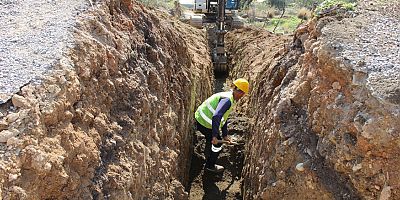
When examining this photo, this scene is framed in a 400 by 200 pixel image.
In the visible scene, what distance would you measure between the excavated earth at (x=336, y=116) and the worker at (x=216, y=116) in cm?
71

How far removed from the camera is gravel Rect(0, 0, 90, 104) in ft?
13.4

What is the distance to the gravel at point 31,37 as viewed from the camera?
4.09m

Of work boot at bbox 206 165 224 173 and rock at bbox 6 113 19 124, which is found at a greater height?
rock at bbox 6 113 19 124

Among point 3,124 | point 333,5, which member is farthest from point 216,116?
point 3,124

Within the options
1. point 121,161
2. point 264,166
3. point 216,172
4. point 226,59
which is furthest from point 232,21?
point 121,161

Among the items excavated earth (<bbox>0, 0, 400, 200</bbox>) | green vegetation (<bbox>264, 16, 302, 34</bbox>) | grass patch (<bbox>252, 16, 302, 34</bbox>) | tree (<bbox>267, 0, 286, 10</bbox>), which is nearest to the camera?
excavated earth (<bbox>0, 0, 400, 200</bbox>)

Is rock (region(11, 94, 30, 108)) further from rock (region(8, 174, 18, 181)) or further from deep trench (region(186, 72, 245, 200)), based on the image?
deep trench (region(186, 72, 245, 200))

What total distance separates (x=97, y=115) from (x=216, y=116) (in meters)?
2.92

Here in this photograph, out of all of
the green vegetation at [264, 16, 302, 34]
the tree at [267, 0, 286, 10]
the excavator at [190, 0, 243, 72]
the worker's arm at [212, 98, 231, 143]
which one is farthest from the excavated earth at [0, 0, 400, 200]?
the tree at [267, 0, 286, 10]

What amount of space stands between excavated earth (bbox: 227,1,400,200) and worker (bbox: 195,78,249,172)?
71 cm

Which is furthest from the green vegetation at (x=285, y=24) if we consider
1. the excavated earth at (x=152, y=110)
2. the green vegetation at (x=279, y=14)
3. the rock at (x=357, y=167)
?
the rock at (x=357, y=167)

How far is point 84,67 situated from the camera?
471 cm

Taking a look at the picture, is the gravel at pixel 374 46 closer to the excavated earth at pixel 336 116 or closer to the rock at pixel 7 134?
the excavated earth at pixel 336 116

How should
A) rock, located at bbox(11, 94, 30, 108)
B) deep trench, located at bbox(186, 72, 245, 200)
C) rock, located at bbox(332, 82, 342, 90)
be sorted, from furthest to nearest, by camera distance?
deep trench, located at bbox(186, 72, 245, 200)
rock, located at bbox(332, 82, 342, 90)
rock, located at bbox(11, 94, 30, 108)
